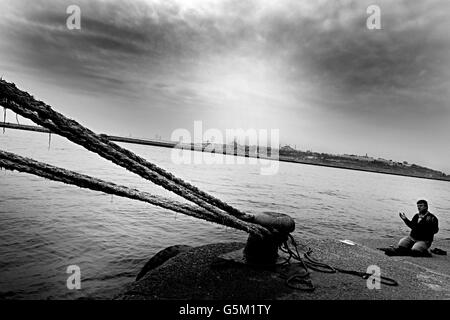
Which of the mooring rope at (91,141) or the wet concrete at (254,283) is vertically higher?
the mooring rope at (91,141)

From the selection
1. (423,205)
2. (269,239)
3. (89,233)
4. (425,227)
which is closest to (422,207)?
(423,205)

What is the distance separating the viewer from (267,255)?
4836mm

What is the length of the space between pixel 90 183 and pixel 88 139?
569 millimetres

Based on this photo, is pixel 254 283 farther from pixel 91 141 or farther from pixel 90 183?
pixel 91 141

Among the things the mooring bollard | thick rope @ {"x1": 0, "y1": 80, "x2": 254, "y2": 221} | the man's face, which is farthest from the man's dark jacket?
thick rope @ {"x1": 0, "y1": 80, "x2": 254, "y2": 221}

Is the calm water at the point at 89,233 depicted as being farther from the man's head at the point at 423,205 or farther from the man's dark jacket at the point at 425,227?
the man's head at the point at 423,205

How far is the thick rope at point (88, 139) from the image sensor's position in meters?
2.59

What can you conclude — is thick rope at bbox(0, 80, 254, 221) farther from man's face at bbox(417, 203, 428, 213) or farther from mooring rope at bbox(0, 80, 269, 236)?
man's face at bbox(417, 203, 428, 213)

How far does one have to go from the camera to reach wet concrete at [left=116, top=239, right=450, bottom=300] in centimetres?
380

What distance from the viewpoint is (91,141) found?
321 centimetres

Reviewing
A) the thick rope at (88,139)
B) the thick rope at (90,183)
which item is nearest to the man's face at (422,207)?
the thick rope at (90,183)
